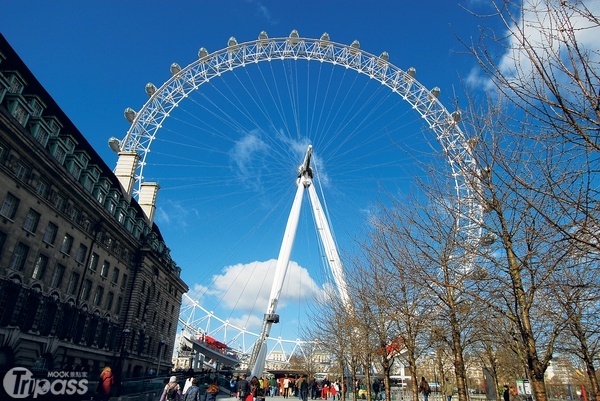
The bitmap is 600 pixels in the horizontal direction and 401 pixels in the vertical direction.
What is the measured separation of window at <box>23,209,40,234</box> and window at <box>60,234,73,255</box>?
12.4 ft

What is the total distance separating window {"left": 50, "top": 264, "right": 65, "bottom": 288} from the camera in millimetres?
32344

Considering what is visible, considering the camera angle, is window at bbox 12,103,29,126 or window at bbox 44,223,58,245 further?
A: window at bbox 44,223,58,245

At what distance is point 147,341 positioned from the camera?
5316cm

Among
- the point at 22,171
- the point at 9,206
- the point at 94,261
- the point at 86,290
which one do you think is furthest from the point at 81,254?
the point at 22,171

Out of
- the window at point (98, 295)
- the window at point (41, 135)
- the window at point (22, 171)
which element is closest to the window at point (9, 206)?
the window at point (22, 171)

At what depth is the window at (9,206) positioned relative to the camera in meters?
26.4

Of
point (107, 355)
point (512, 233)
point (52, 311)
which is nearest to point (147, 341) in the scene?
point (107, 355)

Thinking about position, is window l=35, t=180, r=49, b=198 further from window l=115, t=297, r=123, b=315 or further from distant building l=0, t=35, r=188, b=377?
window l=115, t=297, r=123, b=315

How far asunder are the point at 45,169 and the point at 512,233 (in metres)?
30.1

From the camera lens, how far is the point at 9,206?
27.1 meters

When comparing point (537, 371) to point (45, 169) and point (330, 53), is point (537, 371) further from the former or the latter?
point (330, 53)

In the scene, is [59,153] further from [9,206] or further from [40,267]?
[40,267]

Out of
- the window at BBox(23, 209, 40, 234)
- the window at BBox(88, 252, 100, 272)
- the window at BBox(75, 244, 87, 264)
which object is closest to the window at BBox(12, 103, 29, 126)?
the window at BBox(23, 209, 40, 234)

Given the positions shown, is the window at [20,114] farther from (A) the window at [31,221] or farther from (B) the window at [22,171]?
(A) the window at [31,221]
